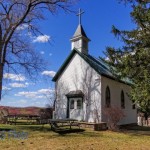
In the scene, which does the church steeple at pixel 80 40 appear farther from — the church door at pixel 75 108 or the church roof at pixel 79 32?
the church door at pixel 75 108

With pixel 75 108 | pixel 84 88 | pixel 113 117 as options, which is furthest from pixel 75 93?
pixel 113 117

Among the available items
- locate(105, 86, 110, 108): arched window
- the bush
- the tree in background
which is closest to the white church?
locate(105, 86, 110, 108): arched window

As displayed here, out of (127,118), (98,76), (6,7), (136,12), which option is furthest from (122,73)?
(6,7)

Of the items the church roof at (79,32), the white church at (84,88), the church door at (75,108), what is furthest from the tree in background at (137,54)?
the church door at (75,108)

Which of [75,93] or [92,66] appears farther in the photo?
[75,93]

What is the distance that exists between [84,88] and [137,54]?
5669 millimetres

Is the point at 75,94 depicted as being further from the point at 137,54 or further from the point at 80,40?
the point at 137,54

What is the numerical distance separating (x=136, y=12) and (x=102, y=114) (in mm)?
8576

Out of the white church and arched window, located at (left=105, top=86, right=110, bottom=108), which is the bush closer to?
the white church

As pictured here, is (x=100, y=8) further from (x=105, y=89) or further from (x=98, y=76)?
(x=105, y=89)

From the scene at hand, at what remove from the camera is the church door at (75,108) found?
1933 centimetres

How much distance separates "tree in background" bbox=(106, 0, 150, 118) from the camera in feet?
49.0

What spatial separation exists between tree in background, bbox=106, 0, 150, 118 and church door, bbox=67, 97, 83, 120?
430 cm

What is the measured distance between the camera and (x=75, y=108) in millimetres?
19766
